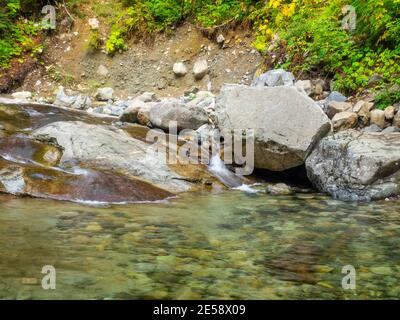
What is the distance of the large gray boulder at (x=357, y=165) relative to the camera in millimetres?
5484

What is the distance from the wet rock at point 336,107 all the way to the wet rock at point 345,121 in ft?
1.00

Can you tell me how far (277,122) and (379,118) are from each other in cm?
187

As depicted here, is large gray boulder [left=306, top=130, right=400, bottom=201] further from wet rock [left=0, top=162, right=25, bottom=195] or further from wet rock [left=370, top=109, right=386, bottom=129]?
wet rock [left=0, top=162, right=25, bottom=195]

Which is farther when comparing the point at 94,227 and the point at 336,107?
the point at 336,107

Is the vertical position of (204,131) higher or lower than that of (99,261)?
higher

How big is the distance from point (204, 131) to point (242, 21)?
565cm

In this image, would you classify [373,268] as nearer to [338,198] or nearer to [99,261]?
[99,261]

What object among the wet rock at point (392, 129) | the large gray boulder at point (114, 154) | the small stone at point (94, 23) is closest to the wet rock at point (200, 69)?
the small stone at point (94, 23)

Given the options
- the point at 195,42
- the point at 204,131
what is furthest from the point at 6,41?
the point at 204,131

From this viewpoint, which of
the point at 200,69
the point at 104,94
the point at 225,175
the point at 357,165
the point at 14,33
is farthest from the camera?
the point at 14,33

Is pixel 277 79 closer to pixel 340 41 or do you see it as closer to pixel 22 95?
pixel 340 41

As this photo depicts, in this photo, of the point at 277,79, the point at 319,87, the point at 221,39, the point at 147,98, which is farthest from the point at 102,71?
the point at 319,87

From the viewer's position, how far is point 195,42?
1278 centimetres

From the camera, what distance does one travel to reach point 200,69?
11.8 meters
